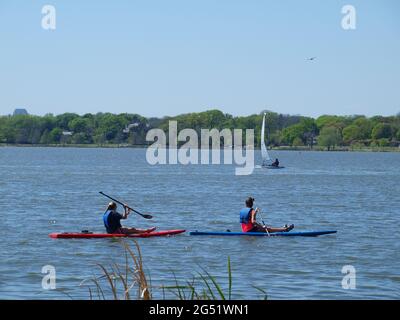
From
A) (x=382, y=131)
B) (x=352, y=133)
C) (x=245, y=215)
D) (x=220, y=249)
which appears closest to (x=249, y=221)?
(x=245, y=215)

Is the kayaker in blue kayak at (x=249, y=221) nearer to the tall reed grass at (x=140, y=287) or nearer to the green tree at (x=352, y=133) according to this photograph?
the tall reed grass at (x=140, y=287)

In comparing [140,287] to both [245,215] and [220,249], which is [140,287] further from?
[245,215]

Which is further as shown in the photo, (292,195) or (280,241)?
(292,195)

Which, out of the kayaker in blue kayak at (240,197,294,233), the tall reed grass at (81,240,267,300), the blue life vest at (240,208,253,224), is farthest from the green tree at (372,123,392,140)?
the tall reed grass at (81,240,267,300)

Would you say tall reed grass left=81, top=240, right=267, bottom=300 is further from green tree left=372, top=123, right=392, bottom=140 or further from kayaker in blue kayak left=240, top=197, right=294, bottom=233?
green tree left=372, top=123, right=392, bottom=140

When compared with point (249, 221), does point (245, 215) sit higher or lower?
higher

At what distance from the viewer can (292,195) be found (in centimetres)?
4838

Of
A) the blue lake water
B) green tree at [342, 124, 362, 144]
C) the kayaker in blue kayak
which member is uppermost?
green tree at [342, 124, 362, 144]

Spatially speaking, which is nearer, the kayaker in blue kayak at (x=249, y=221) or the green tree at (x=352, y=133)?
the kayaker in blue kayak at (x=249, y=221)

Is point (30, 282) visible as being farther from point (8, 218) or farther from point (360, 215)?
point (360, 215)

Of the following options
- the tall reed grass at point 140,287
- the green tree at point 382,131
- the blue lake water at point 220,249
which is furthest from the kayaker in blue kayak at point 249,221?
the green tree at point 382,131

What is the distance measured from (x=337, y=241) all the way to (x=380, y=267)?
5004 millimetres

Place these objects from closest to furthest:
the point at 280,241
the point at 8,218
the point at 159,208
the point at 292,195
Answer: the point at 280,241
the point at 8,218
the point at 159,208
the point at 292,195
